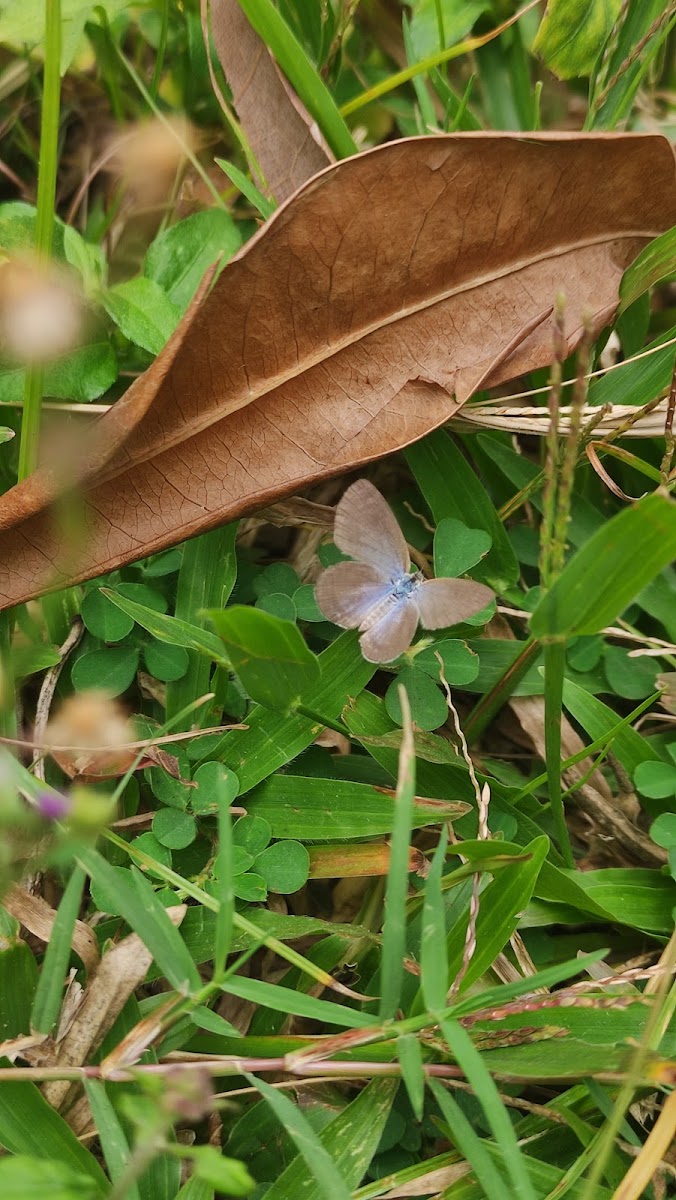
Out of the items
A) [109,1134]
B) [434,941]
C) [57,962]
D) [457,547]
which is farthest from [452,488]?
[109,1134]

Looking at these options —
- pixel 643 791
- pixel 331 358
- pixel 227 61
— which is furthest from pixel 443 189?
pixel 643 791

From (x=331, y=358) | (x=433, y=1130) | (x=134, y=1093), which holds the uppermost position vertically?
(x=331, y=358)

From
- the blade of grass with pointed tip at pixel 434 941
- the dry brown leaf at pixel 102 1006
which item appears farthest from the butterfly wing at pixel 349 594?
the dry brown leaf at pixel 102 1006

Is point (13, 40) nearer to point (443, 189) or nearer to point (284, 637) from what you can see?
point (443, 189)

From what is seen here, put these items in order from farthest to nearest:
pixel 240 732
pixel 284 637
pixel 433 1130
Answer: pixel 240 732 < pixel 433 1130 < pixel 284 637

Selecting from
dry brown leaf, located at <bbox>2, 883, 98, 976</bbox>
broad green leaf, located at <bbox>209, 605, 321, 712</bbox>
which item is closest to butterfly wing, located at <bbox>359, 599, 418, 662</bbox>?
broad green leaf, located at <bbox>209, 605, 321, 712</bbox>

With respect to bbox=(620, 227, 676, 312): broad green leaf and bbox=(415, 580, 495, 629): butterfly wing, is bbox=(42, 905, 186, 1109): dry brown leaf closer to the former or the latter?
bbox=(415, 580, 495, 629): butterfly wing
